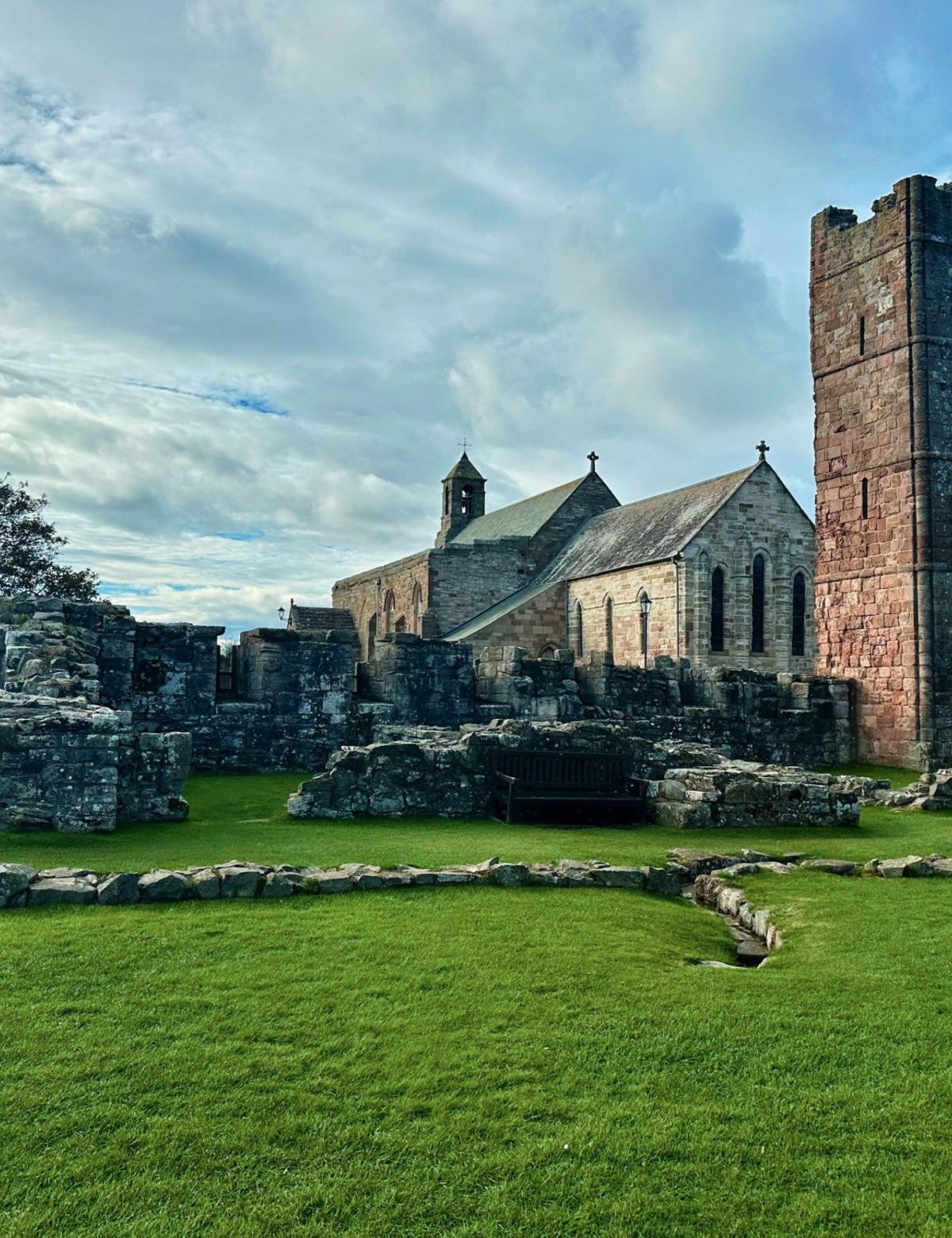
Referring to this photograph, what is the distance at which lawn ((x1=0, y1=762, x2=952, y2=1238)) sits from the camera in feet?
11.2

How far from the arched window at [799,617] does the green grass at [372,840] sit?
65.1ft

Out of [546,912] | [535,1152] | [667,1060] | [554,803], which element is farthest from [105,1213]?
[554,803]

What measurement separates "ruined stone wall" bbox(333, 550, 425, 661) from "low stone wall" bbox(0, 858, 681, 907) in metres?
32.8

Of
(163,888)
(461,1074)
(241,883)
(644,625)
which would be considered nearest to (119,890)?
(163,888)

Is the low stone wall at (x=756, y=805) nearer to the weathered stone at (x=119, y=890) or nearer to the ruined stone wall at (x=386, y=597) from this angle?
the weathered stone at (x=119, y=890)

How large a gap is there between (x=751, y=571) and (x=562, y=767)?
2161 cm

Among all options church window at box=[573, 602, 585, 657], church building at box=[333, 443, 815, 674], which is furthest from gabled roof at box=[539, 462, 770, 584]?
church window at box=[573, 602, 585, 657]

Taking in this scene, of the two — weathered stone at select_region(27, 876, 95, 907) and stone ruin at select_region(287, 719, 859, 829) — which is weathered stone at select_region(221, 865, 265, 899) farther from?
stone ruin at select_region(287, 719, 859, 829)

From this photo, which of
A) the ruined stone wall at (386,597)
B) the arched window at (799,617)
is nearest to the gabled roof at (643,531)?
the arched window at (799,617)

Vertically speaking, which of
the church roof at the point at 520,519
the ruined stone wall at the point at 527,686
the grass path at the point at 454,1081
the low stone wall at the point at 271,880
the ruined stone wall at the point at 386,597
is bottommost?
the grass path at the point at 454,1081

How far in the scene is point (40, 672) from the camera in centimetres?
1285

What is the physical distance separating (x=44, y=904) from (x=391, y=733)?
32.0ft

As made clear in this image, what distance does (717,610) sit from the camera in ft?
109

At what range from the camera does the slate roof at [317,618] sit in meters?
51.6
